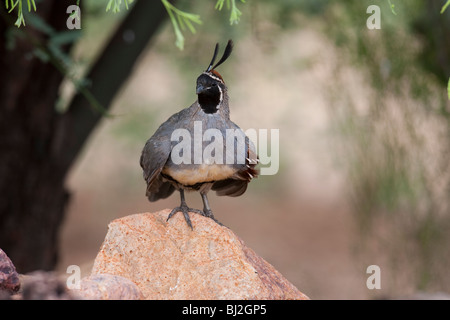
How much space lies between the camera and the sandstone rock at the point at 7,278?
2350mm

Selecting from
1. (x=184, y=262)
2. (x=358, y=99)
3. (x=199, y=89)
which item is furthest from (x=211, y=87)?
(x=358, y=99)

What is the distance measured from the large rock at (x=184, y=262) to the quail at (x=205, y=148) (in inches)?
4.2

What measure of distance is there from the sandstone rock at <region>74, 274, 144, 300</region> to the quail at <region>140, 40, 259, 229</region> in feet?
1.95

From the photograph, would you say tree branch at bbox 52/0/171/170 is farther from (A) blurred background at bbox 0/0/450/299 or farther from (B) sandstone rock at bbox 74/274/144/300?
(B) sandstone rock at bbox 74/274/144/300

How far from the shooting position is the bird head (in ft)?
8.20

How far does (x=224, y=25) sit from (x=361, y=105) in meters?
1.80

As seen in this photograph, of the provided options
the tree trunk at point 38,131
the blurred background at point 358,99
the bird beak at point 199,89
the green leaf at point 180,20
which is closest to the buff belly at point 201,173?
the bird beak at point 199,89

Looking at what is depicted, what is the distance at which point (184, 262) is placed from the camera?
2.45 metres

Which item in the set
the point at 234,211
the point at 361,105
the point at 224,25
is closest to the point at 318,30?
the point at 361,105

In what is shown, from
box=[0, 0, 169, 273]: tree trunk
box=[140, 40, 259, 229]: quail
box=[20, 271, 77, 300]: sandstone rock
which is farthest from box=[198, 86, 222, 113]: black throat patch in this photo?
box=[0, 0, 169, 273]: tree trunk

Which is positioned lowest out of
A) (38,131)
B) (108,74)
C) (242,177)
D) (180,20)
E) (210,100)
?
(242,177)

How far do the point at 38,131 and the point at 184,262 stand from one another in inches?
98.6

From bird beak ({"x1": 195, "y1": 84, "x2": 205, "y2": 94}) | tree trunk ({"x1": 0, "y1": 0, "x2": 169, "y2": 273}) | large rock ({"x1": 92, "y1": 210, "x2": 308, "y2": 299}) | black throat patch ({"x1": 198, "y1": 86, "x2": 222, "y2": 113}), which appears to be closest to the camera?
large rock ({"x1": 92, "y1": 210, "x2": 308, "y2": 299})

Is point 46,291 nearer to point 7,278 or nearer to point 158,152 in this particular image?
point 7,278
